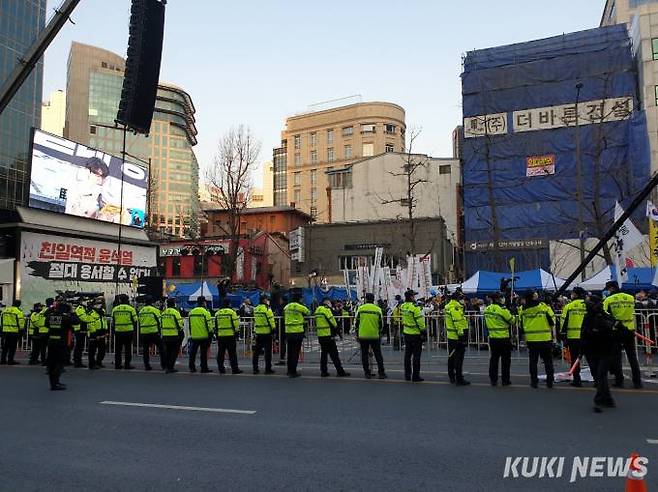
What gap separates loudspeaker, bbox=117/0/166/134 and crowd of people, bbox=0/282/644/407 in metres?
5.60

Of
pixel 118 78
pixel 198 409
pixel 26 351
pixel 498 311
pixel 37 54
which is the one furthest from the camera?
pixel 118 78

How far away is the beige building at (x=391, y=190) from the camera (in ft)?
192

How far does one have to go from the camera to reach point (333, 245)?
180 ft

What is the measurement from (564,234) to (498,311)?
3122 cm

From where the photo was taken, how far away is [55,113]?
143 metres

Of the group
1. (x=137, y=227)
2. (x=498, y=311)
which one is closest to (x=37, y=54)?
(x=498, y=311)

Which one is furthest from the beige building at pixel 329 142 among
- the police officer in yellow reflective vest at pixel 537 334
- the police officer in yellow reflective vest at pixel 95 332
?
the police officer in yellow reflective vest at pixel 537 334

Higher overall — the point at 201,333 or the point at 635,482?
the point at 201,333

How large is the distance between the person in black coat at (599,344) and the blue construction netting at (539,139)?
3040 cm

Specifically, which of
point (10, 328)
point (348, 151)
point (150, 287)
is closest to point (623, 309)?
point (10, 328)

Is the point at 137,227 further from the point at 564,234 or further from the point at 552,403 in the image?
the point at 552,403

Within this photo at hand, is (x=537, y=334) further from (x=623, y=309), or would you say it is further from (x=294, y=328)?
(x=294, y=328)

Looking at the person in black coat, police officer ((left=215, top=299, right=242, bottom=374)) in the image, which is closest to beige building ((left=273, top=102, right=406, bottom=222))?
police officer ((left=215, top=299, right=242, bottom=374))

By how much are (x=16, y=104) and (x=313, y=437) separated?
61746 mm
